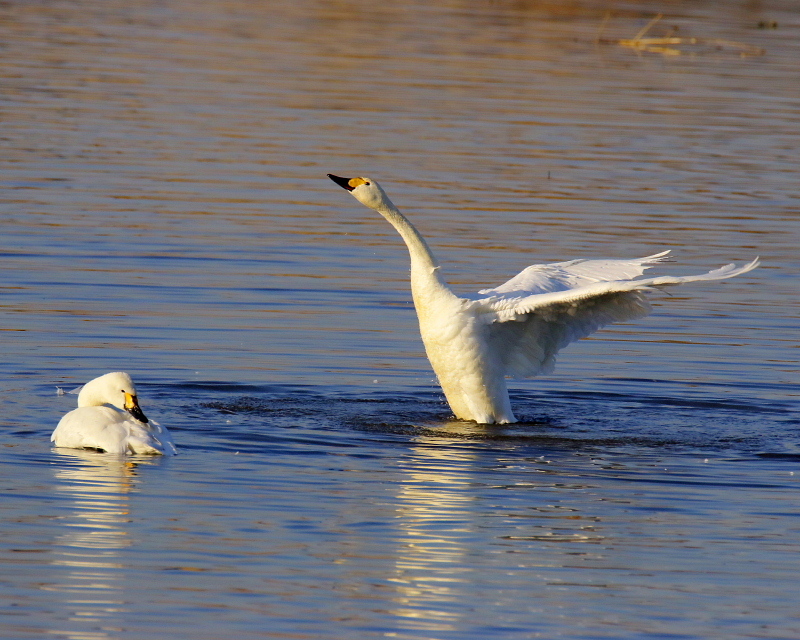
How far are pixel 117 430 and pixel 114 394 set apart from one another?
14.6 inches

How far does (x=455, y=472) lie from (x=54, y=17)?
25890 mm

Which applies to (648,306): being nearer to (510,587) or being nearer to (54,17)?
(510,587)

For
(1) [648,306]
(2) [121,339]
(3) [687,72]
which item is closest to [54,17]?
(3) [687,72]

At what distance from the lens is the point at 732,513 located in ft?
27.7

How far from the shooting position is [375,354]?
12422mm

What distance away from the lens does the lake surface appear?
7043 millimetres

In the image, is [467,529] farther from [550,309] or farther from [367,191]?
[367,191]

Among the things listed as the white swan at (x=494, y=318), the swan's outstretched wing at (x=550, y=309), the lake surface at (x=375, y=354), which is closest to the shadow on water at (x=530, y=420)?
the lake surface at (x=375, y=354)

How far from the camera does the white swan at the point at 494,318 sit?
10.5m

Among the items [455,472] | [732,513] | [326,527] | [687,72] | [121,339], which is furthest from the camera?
[687,72]

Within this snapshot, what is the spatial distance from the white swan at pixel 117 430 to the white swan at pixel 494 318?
1953mm

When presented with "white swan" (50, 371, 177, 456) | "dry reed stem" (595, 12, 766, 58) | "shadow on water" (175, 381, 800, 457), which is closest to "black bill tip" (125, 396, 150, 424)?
"white swan" (50, 371, 177, 456)

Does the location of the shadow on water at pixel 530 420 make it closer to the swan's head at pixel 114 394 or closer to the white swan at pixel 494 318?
the white swan at pixel 494 318

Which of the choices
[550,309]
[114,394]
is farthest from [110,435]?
[550,309]
